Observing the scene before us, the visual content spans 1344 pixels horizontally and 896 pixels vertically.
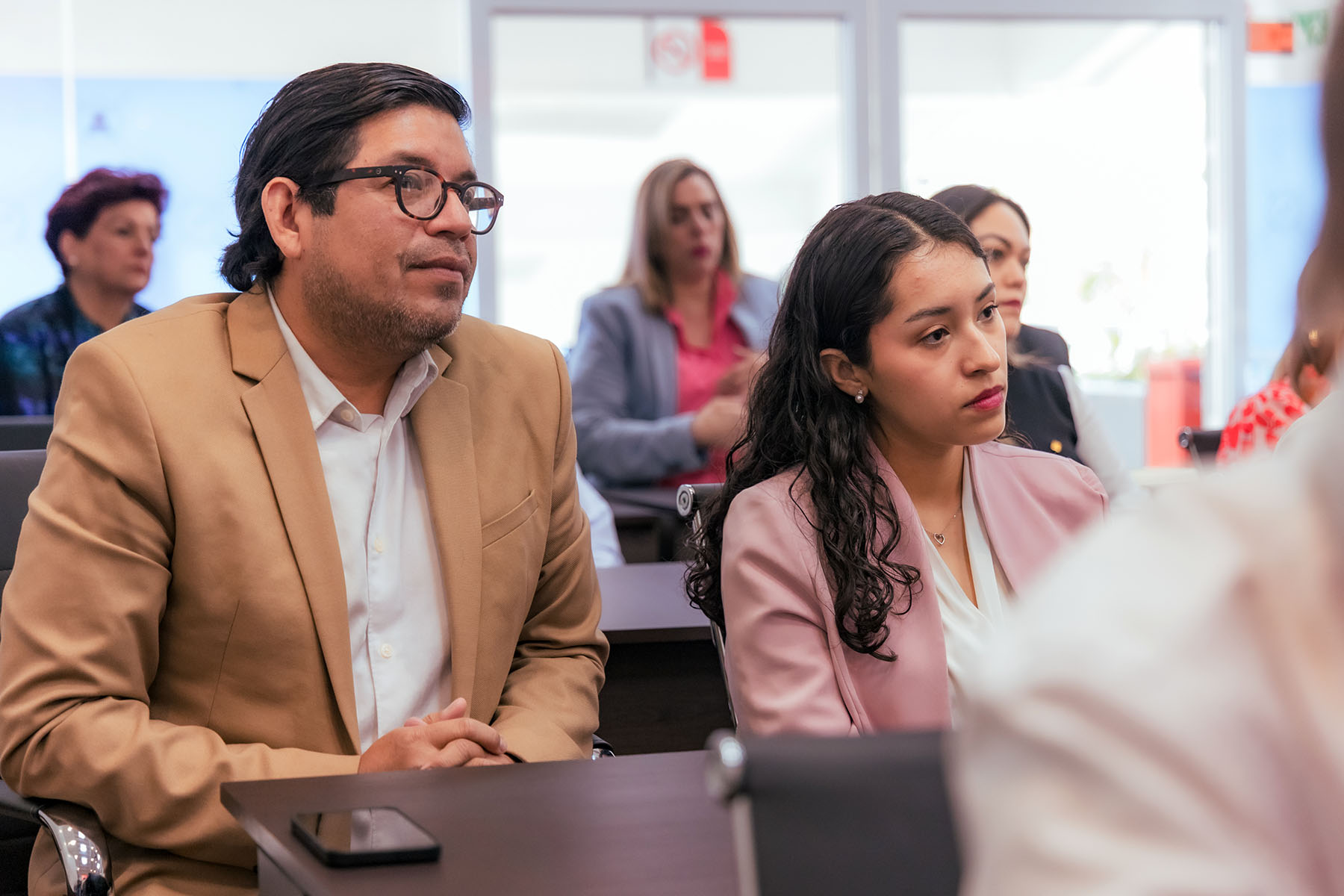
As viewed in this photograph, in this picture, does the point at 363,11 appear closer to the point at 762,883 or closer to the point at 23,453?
the point at 23,453

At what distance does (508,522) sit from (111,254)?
2.52 meters

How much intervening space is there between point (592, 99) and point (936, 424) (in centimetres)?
404

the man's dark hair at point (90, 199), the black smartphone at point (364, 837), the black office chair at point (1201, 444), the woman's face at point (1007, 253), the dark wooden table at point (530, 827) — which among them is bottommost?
the dark wooden table at point (530, 827)

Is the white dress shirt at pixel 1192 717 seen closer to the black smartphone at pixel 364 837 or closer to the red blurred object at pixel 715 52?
the black smartphone at pixel 364 837

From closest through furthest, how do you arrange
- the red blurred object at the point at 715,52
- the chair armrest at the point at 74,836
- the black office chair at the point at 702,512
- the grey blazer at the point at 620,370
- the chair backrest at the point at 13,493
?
1. the chair armrest at the point at 74,836
2. the black office chair at the point at 702,512
3. the chair backrest at the point at 13,493
4. the grey blazer at the point at 620,370
5. the red blurred object at the point at 715,52

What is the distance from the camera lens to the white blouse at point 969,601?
1.68 meters

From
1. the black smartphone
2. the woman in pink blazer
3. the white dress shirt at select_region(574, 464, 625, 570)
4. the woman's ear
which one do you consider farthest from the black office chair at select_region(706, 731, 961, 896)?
the woman's ear

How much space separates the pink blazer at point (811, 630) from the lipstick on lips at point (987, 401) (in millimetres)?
142

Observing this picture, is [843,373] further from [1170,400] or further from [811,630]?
[1170,400]

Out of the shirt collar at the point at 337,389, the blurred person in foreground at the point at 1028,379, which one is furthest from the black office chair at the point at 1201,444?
the shirt collar at the point at 337,389

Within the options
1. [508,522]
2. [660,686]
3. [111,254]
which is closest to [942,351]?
[508,522]

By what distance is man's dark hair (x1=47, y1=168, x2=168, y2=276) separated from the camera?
12.7 feet

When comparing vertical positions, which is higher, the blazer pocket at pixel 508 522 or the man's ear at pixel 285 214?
the man's ear at pixel 285 214

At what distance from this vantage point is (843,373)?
1891 millimetres
